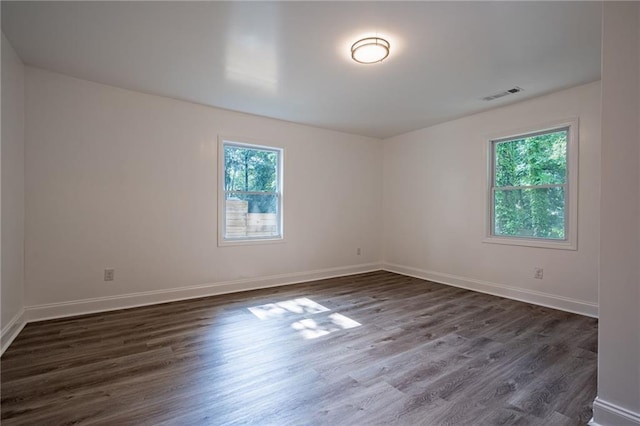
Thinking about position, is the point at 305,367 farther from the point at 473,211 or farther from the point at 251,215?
the point at 473,211

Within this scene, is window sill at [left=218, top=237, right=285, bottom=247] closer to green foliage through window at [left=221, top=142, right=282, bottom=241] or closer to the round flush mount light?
green foliage through window at [left=221, top=142, right=282, bottom=241]

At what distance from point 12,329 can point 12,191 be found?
4.07 feet

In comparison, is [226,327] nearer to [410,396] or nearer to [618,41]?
[410,396]

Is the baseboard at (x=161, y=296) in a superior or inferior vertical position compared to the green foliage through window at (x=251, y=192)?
inferior

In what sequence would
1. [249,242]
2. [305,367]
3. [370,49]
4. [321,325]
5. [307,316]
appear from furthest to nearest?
[249,242] < [307,316] < [321,325] < [370,49] < [305,367]

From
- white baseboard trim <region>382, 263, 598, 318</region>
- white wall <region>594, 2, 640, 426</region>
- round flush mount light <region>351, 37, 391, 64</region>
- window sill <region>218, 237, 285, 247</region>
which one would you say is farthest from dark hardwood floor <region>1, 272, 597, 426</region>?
round flush mount light <region>351, 37, 391, 64</region>

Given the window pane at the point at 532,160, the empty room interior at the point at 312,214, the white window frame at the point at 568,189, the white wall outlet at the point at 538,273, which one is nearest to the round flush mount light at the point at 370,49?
the empty room interior at the point at 312,214

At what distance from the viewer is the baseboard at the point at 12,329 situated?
245cm

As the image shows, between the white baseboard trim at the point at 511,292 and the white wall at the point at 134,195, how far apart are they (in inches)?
77.7

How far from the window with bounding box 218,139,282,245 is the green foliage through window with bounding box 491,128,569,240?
324 centimetres

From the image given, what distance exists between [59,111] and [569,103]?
5.66 meters

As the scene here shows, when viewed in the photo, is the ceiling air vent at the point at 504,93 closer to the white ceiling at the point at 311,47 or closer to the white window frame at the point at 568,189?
the white ceiling at the point at 311,47

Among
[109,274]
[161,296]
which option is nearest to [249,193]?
[161,296]

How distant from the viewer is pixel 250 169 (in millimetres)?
4516
